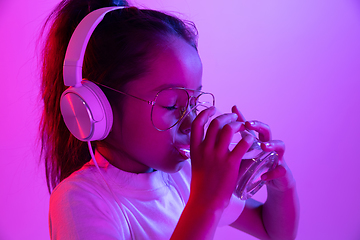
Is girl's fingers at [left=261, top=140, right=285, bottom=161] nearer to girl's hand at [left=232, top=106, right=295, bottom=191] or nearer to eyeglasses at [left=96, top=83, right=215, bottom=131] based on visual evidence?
girl's hand at [left=232, top=106, right=295, bottom=191]

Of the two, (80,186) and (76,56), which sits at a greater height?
(76,56)

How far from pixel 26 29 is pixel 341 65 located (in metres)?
1.42

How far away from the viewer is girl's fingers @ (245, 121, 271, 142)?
2.03 feet

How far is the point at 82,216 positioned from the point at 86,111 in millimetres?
198

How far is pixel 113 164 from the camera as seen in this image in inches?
27.9

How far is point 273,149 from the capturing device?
63 centimetres

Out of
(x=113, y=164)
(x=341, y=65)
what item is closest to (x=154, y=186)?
(x=113, y=164)

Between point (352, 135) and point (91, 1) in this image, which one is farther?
point (352, 135)

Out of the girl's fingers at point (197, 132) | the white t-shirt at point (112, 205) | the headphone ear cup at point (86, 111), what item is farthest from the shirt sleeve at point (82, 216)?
the girl's fingers at point (197, 132)

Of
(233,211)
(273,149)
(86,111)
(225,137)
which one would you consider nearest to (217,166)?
(225,137)

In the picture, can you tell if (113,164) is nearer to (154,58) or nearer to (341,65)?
(154,58)

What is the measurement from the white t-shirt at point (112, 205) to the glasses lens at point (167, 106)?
153 mm

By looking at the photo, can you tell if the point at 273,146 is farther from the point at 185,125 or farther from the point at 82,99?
the point at 82,99

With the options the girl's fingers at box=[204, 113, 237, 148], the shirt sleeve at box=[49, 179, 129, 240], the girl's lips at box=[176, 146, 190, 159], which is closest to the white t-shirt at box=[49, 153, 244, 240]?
the shirt sleeve at box=[49, 179, 129, 240]
